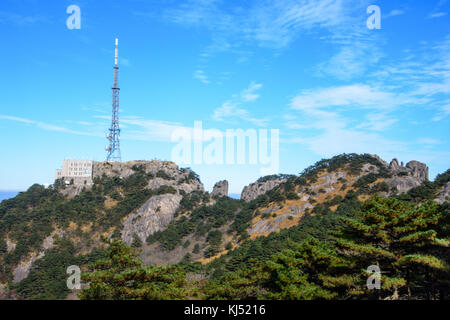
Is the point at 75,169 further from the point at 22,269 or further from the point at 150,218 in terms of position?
the point at 22,269

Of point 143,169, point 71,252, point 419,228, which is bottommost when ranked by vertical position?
point 71,252

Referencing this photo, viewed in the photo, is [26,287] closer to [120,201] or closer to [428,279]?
[120,201]

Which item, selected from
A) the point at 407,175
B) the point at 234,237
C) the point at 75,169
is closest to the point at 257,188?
the point at 234,237

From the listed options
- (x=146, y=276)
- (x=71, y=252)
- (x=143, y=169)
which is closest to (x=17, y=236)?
(x=71, y=252)

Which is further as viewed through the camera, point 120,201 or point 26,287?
point 120,201

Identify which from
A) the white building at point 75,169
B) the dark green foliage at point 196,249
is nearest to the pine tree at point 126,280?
the dark green foliage at point 196,249
